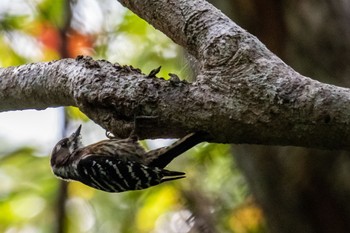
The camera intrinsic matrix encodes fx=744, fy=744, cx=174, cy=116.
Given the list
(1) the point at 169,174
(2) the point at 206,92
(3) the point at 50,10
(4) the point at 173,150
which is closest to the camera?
(2) the point at 206,92

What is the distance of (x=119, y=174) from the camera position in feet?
8.07

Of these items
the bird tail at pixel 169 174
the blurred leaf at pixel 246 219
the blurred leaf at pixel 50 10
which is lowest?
the blurred leaf at pixel 246 219

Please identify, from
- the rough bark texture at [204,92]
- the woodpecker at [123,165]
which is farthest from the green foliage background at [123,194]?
the rough bark texture at [204,92]

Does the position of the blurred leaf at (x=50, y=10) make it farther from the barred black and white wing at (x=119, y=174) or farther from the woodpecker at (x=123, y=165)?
the barred black and white wing at (x=119, y=174)

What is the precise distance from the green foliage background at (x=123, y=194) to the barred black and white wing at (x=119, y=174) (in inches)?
33.2

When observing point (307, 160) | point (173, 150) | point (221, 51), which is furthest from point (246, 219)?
point (221, 51)

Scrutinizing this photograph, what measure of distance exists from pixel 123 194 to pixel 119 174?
6.66 ft

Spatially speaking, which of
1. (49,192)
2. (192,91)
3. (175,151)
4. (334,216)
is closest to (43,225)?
(49,192)

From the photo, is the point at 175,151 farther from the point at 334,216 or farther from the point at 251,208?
the point at 251,208

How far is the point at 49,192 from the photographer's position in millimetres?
4273

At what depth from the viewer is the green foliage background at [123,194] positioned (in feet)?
11.9

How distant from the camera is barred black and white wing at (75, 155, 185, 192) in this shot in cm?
242

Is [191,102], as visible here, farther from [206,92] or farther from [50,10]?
[50,10]

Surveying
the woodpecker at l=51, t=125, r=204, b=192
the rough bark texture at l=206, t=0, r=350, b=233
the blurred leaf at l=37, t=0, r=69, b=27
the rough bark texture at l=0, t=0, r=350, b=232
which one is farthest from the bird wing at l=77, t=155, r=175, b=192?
the blurred leaf at l=37, t=0, r=69, b=27
